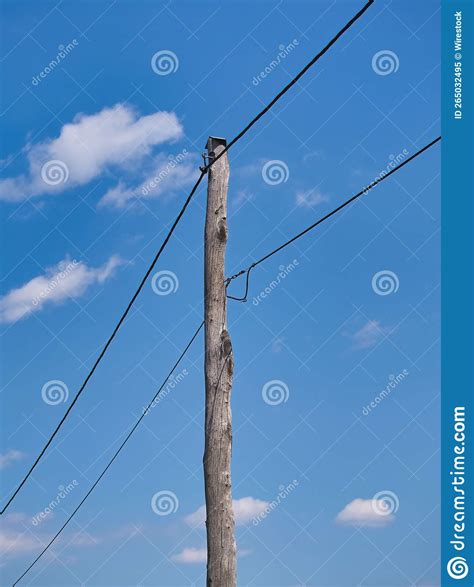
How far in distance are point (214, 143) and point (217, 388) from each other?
2.74 m

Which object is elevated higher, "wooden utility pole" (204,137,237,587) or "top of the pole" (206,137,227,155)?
"top of the pole" (206,137,227,155)

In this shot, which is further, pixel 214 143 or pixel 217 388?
pixel 214 143

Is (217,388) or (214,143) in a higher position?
(214,143)

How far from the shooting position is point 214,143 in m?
→ 8.73

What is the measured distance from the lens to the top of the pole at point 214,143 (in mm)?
8703

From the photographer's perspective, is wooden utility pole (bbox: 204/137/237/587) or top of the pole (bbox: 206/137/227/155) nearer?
wooden utility pole (bbox: 204/137/237/587)

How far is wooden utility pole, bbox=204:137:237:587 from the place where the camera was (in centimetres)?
714

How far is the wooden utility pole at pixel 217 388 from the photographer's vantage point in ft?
23.4

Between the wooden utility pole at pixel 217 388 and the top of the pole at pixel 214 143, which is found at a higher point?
the top of the pole at pixel 214 143

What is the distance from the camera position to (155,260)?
1021cm

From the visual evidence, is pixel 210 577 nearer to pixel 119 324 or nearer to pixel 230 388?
pixel 230 388

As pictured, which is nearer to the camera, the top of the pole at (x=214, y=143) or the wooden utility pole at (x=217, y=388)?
the wooden utility pole at (x=217, y=388)
